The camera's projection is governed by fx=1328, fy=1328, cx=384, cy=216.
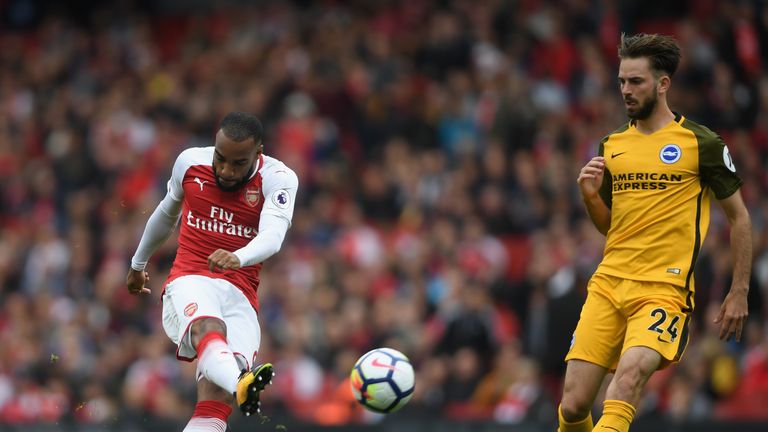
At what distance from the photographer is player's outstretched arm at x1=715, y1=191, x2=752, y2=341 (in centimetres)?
792

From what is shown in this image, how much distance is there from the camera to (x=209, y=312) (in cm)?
838

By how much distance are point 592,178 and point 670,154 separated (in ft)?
1.65

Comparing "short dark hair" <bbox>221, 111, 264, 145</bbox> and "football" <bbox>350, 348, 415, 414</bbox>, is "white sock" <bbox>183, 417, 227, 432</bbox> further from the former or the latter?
"short dark hair" <bbox>221, 111, 264, 145</bbox>

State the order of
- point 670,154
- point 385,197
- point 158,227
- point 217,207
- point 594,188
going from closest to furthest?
1. point 670,154
2. point 594,188
3. point 217,207
4. point 158,227
5. point 385,197

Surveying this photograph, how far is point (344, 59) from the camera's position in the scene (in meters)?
19.0

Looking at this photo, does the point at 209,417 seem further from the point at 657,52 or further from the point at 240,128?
the point at 657,52

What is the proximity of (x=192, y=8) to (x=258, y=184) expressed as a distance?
15418 millimetres

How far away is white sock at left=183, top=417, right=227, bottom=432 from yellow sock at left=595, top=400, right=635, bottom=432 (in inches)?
92.1

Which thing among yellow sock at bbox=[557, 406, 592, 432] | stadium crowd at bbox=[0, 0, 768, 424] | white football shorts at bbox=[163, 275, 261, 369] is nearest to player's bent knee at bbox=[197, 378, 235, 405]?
white football shorts at bbox=[163, 275, 261, 369]

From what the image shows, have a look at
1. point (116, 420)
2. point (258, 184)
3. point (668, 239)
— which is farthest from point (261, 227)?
point (116, 420)

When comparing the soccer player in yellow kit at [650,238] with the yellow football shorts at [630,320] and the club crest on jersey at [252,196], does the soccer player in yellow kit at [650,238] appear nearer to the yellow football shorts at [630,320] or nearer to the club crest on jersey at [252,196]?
the yellow football shorts at [630,320]

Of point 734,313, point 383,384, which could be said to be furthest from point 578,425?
point 383,384

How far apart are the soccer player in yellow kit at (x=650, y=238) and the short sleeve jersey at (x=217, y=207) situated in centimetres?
204

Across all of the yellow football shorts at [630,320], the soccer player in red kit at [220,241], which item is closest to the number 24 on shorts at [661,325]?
the yellow football shorts at [630,320]
